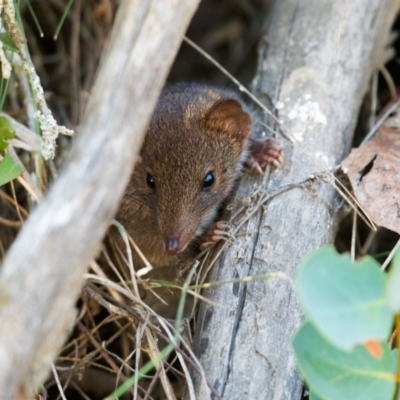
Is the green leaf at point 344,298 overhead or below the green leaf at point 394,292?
below

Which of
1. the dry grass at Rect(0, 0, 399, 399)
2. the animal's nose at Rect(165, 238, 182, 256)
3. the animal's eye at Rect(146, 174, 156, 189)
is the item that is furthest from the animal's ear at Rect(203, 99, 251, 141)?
the animal's nose at Rect(165, 238, 182, 256)

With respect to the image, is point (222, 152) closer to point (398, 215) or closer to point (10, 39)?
point (398, 215)

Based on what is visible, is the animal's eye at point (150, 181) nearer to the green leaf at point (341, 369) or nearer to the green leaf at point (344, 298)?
the green leaf at point (341, 369)

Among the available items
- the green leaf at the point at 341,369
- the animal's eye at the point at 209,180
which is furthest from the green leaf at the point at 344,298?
the animal's eye at the point at 209,180

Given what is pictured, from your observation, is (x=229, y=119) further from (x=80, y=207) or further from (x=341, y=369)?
(x=80, y=207)

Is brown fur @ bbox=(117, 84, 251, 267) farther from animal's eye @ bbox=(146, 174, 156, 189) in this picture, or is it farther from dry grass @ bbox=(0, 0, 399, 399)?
dry grass @ bbox=(0, 0, 399, 399)

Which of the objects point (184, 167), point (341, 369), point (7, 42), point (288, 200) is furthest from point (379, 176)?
point (7, 42)
